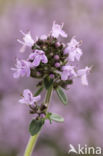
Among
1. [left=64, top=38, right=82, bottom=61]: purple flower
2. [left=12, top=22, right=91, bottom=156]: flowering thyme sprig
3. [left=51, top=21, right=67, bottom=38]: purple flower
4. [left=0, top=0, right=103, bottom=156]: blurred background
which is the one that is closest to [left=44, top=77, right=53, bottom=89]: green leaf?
[left=12, top=22, right=91, bottom=156]: flowering thyme sprig

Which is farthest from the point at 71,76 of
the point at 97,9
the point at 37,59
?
the point at 97,9

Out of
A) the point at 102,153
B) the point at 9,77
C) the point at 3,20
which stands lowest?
the point at 102,153

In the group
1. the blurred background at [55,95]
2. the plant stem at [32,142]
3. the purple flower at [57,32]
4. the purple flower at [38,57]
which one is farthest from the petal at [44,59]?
the blurred background at [55,95]

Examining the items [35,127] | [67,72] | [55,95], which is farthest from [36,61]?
[55,95]

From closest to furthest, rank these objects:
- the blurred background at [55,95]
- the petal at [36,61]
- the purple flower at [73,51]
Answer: the petal at [36,61]
the purple flower at [73,51]
the blurred background at [55,95]

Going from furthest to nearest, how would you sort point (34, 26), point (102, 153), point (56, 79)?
point (34, 26)
point (102, 153)
point (56, 79)

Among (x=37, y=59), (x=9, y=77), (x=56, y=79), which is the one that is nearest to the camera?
(x=37, y=59)

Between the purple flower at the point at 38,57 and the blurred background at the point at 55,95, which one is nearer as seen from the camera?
the purple flower at the point at 38,57

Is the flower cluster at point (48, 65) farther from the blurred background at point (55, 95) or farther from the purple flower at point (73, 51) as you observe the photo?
the blurred background at point (55, 95)

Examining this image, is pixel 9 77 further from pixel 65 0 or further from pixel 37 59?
pixel 37 59
